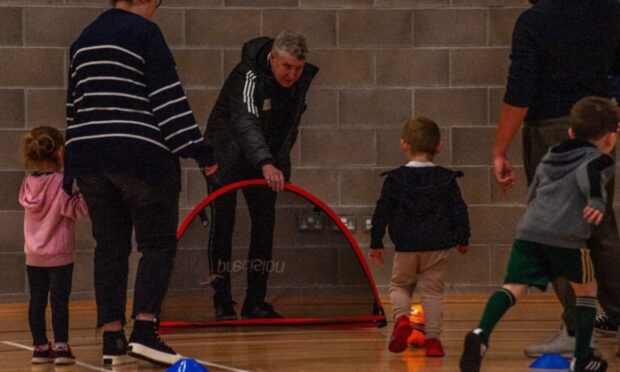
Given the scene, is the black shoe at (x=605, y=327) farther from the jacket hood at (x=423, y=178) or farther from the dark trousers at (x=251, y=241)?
the dark trousers at (x=251, y=241)

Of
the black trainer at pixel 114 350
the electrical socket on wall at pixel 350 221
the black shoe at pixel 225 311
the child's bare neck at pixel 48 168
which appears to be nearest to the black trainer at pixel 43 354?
the black trainer at pixel 114 350

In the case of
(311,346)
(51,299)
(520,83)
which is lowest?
(311,346)

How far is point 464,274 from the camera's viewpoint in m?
6.52

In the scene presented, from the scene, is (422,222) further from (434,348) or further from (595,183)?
(595,183)

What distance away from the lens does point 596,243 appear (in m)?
4.13

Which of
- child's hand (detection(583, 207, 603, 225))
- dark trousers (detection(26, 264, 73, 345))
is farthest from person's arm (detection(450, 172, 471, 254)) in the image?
dark trousers (detection(26, 264, 73, 345))

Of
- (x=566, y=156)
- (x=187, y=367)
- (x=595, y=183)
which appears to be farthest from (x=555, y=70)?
(x=187, y=367)

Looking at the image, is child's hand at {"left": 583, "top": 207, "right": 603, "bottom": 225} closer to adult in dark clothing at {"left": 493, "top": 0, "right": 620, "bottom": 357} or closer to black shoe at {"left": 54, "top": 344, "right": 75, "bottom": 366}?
adult in dark clothing at {"left": 493, "top": 0, "right": 620, "bottom": 357}

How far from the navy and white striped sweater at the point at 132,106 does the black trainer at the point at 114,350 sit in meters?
0.55

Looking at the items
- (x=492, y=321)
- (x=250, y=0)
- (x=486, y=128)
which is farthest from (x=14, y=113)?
(x=492, y=321)

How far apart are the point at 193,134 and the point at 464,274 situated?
262 cm

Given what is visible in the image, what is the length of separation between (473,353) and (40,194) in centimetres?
171

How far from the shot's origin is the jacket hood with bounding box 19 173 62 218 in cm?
460

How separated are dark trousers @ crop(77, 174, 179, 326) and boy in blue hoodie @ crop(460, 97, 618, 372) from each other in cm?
109
